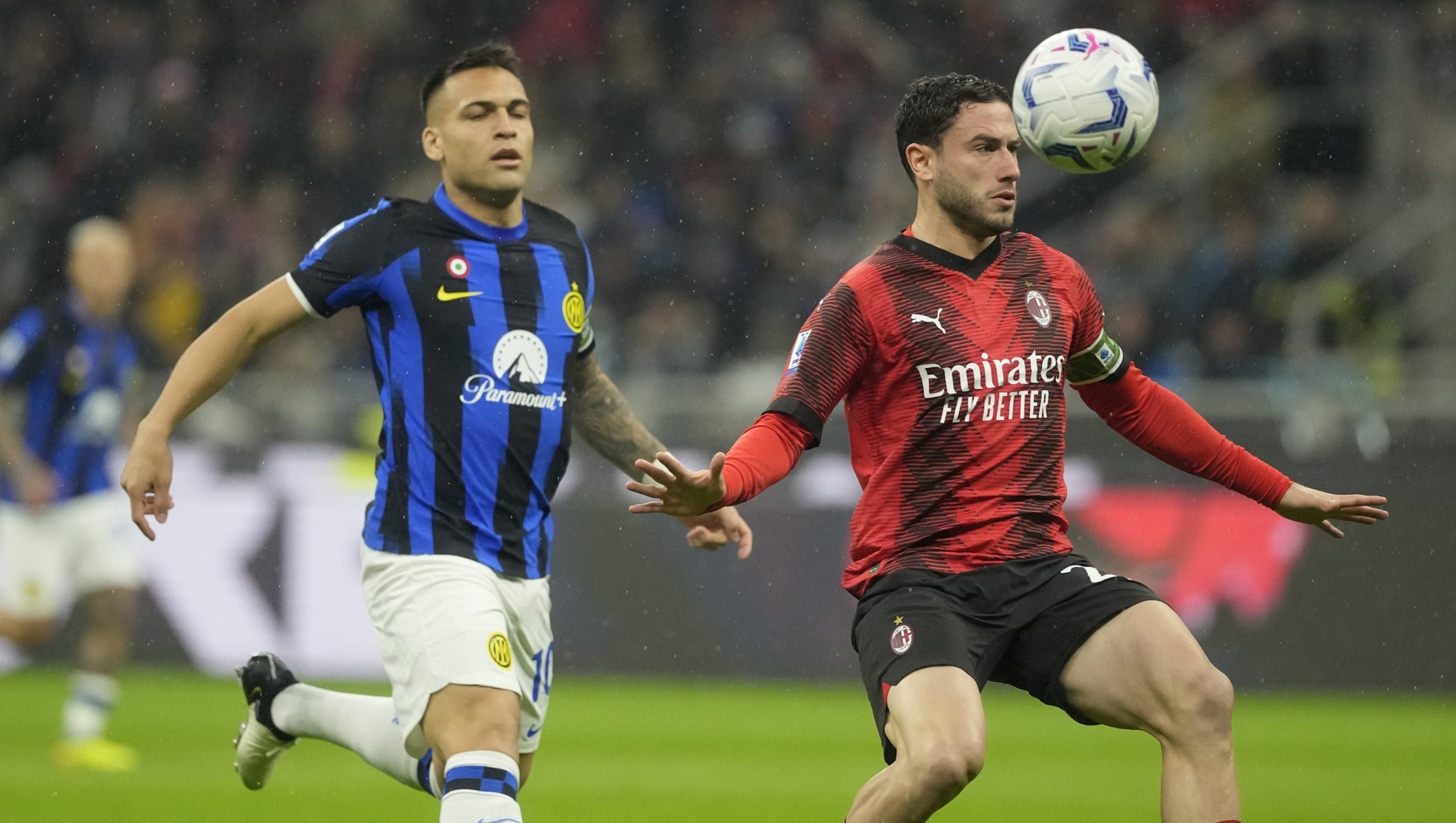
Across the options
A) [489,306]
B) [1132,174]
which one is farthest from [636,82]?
[489,306]

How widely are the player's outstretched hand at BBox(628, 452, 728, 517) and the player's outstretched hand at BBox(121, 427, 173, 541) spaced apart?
Result: 4.43 feet

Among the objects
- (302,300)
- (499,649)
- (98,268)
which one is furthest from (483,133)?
(98,268)

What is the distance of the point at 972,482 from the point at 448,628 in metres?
1.36

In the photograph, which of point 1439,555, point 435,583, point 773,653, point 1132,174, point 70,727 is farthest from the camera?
point 1132,174

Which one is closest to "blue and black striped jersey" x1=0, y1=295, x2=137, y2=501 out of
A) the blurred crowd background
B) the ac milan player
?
the blurred crowd background

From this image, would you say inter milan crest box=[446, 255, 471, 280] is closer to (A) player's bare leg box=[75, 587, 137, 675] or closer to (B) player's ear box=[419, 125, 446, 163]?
(B) player's ear box=[419, 125, 446, 163]

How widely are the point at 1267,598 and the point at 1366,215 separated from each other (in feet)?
13.3

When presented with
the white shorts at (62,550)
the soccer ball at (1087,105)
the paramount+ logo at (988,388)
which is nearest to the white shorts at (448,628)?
the paramount+ logo at (988,388)

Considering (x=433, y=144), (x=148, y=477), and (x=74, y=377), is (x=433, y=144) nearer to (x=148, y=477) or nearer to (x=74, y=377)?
(x=148, y=477)

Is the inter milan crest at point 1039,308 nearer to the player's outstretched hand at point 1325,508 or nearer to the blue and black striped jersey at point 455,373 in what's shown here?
the player's outstretched hand at point 1325,508

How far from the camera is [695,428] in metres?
10.7

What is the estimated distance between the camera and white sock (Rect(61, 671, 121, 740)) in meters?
7.89

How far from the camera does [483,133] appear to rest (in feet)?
16.4

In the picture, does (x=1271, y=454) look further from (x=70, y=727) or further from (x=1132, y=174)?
(x=70, y=727)
